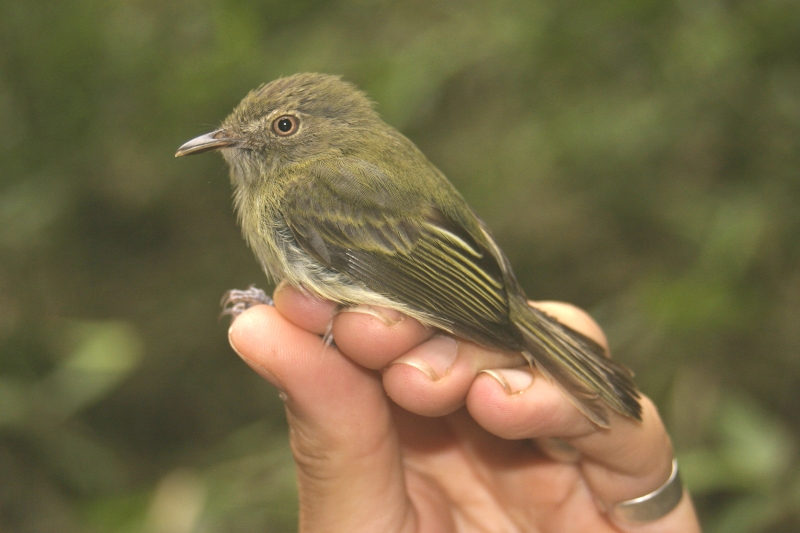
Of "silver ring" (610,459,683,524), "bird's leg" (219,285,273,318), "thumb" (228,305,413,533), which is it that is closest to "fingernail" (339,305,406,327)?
"thumb" (228,305,413,533)

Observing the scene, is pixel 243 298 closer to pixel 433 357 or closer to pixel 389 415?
pixel 389 415

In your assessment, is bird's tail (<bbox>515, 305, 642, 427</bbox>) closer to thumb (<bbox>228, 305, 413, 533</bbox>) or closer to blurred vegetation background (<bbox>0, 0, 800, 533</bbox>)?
thumb (<bbox>228, 305, 413, 533</bbox>)

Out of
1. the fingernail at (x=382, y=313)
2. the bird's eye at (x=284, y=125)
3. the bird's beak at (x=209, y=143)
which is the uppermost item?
the bird's eye at (x=284, y=125)

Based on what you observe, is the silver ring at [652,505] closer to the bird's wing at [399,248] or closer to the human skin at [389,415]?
the human skin at [389,415]

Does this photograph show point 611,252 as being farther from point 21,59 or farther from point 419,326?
point 21,59

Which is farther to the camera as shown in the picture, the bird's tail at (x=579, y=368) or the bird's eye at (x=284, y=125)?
the bird's eye at (x=284, y=125)

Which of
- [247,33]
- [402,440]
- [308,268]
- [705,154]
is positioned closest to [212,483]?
[402,440]

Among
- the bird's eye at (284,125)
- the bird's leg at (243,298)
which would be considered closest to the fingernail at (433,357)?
the bird's leg at (243,298)
